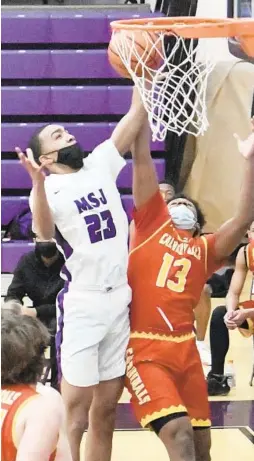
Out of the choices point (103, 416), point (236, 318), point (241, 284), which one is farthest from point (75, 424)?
point (241, 284)

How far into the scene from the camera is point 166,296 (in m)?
3.96

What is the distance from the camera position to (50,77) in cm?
1072

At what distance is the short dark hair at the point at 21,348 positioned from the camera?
2691 mm

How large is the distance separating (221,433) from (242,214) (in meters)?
2.10

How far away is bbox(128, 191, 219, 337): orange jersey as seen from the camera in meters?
3.95

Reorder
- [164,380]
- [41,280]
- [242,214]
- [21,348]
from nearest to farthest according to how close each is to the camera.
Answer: [21,348], [164,380], [242,214], [41,280]

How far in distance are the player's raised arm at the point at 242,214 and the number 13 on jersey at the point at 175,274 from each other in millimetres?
176

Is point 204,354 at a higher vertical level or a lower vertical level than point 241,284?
lower

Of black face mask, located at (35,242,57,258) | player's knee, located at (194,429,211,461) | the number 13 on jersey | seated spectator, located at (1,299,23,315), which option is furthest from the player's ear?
black face mask, located at (35,242,57,258)

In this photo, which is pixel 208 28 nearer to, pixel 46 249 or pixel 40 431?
pixel 40 431

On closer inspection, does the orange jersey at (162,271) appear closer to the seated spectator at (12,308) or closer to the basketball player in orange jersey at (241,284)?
the seated spectator at (12,308)

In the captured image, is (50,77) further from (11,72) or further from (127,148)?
(127,148)

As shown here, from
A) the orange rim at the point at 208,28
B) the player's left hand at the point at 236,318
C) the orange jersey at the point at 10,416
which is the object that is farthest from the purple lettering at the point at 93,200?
the player's left hand at the point at 236,318

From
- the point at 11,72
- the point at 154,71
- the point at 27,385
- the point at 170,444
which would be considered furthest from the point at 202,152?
the point at 27,385
